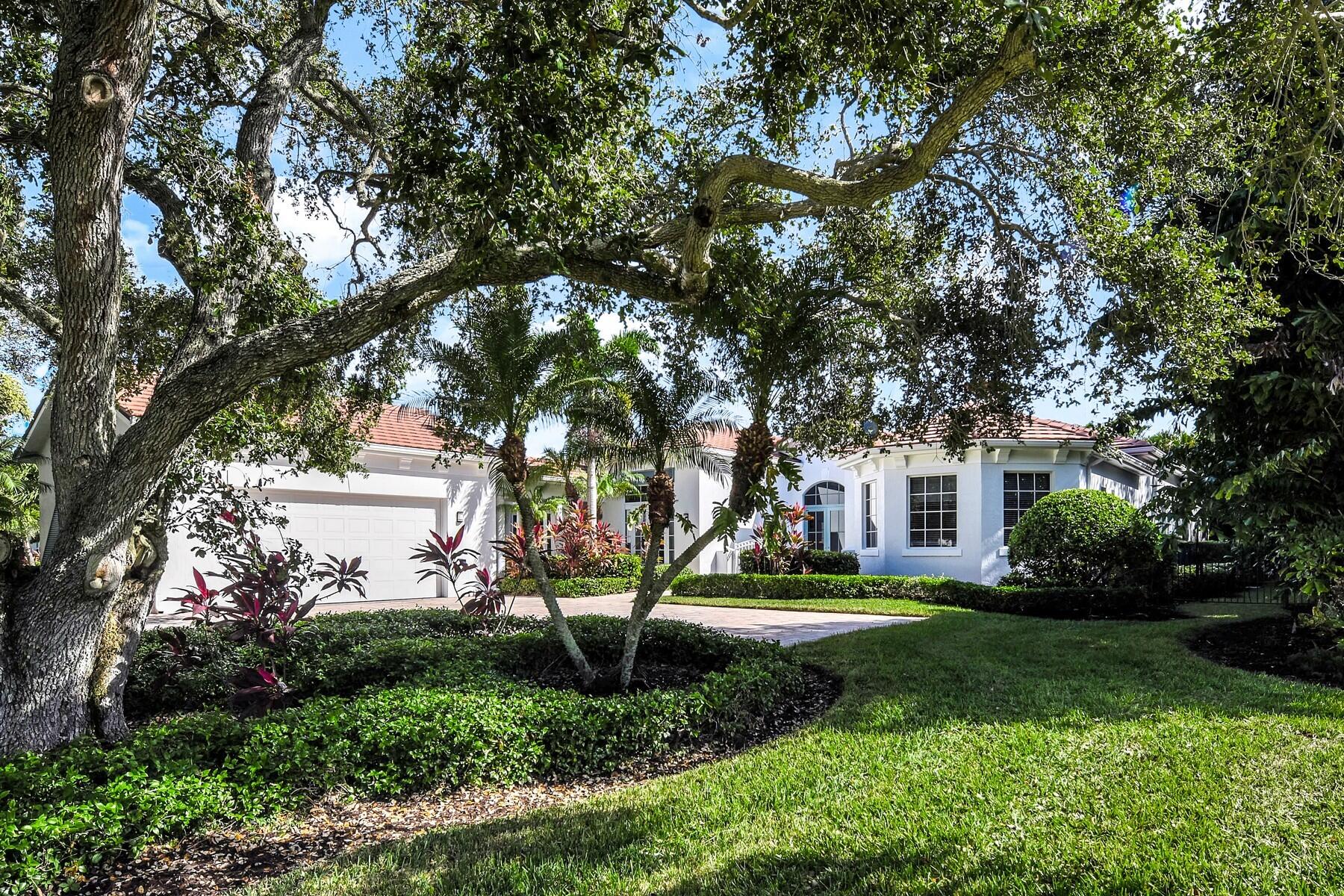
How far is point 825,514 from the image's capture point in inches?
1040

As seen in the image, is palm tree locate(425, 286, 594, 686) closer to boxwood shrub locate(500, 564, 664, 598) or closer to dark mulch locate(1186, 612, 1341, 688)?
dark mulch locate(1186, 612, 1341, 688)

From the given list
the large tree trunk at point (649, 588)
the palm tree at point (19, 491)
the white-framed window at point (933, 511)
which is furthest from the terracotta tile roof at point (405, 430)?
the white-framed window at point (933, 511)

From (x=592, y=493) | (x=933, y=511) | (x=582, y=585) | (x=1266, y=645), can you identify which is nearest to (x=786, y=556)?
(x=933, y=511)

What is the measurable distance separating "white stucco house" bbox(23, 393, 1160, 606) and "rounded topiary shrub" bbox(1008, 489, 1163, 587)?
1708 millimetres

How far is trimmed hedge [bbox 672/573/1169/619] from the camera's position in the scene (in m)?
13.6

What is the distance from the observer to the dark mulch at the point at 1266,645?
8.06m

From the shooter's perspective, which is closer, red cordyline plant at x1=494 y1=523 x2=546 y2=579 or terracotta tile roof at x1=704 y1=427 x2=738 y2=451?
red cordyline plant at x1=494 y1=523 x2=546 y2=579

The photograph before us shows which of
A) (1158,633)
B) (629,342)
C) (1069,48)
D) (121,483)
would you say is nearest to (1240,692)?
(1158,633)

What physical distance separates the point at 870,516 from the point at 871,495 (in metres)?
0.57

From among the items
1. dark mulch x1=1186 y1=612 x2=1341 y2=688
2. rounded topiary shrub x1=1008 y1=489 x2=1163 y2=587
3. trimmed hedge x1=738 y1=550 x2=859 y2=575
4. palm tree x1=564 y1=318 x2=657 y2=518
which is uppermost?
palm tree x1=564 y1=318 x2=657 y2=518

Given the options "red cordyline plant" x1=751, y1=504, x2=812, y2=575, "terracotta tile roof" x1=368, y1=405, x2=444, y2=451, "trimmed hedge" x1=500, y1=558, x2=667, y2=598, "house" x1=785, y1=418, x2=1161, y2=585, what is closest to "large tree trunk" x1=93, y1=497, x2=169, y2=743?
"terracotta tile roof" x1=368, y1=405, x2=444, y2=451

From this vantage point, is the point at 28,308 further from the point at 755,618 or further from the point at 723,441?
the point at 723,441

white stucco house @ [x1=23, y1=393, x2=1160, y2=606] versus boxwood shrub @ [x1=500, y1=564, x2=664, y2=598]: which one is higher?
white stucco house @ [x1=23, y1=393, x2=1160, y2=606]

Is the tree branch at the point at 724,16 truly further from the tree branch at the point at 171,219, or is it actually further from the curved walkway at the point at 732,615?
the curved walkway at the point at 732,615
